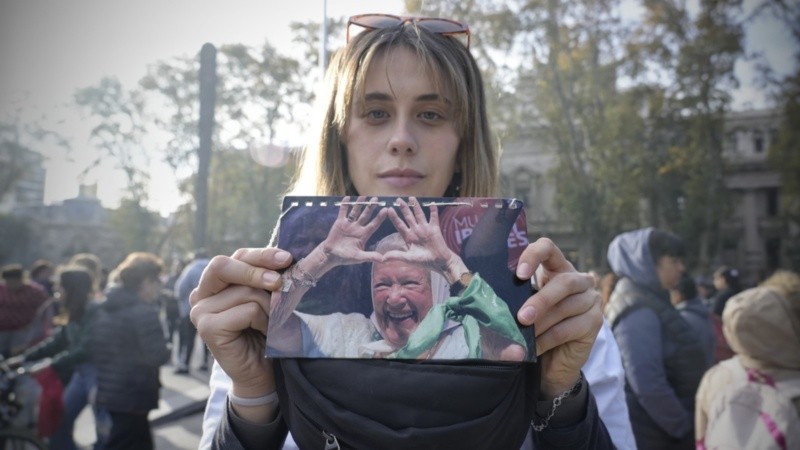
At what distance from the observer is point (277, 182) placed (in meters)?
19.8

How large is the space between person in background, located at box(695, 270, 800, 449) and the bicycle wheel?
498cm

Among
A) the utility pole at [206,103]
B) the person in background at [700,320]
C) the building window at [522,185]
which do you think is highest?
the building window at [522,185]

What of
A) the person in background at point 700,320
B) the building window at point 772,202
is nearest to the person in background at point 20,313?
the person in background at point 700,320

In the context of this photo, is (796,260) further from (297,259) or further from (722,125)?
(297,259)

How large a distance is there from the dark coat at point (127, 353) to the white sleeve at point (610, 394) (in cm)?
416

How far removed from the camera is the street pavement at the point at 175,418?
6.94m

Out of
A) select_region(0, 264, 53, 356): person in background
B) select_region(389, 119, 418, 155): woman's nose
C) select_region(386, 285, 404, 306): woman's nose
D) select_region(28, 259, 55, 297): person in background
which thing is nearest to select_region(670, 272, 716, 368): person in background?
select_region(389, 119, 418, 155): woman's nose

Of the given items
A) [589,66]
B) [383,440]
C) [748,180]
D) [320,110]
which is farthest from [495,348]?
[748,180]

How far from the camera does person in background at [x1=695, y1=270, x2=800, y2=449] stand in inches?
110

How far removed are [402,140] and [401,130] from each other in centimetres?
3

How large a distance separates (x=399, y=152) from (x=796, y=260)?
3173 cm

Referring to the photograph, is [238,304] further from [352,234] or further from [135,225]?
[135,225]

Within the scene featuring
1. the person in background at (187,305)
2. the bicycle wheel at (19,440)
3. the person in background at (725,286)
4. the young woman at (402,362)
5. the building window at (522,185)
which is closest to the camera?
the young woman at (402,362)

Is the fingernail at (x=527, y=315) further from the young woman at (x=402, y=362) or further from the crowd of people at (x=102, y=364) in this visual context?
the crowd of people at (x=102, y=364)
